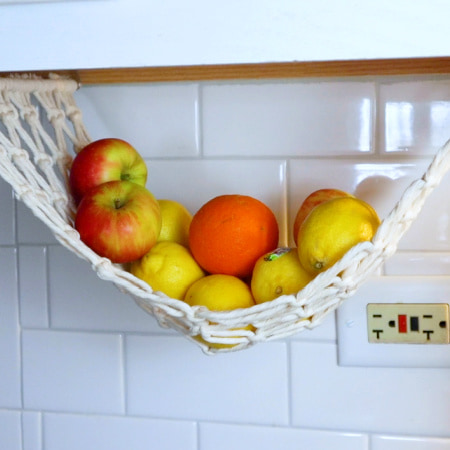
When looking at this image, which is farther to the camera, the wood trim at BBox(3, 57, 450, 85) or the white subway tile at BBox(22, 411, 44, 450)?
the white subway tile at BBox(22, 411, 44, 450)

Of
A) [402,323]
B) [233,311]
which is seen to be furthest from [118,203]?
[402,323]

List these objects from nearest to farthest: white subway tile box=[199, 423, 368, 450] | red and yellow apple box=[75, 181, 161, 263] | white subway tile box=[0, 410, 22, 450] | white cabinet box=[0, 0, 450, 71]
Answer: white cabinet box=[0, 0, 450, 71], red and yellow apple box=[75, 181, 161, 263], white subway tile box=[199, 423, 368, 450], white subway tile box=[0, 410, 22, 450]

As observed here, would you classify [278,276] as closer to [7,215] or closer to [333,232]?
[333,232]

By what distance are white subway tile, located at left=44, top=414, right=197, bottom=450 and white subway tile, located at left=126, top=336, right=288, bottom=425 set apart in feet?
0.05

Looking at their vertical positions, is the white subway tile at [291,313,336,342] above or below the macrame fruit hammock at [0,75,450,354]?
below

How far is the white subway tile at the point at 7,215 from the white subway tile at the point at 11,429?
23 cm

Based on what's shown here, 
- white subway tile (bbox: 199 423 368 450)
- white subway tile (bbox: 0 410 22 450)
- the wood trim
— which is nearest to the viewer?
the wood trim

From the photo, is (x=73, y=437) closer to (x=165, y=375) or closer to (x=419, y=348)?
(x=165, y=375)

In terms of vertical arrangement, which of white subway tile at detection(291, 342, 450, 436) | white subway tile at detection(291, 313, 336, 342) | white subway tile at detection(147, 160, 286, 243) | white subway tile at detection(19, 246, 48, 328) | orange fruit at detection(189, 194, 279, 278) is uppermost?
white subway tile at detection(147, 160, 286, 243)

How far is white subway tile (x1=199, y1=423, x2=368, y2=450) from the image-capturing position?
84cm

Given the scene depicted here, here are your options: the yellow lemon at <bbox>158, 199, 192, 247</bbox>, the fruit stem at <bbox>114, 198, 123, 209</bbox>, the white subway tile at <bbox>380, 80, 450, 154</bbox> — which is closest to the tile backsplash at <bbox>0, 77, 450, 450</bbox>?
the white subway tile at <bbox>380, 80, 450, 154</bbox>

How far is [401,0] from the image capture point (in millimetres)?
515

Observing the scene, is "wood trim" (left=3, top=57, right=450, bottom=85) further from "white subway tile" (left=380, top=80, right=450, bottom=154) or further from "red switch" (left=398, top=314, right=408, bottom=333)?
"red switch" (left=398, top=314, right=408, bottom=333)

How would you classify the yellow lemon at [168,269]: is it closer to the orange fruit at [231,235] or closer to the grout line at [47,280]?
the orange fruit at [231,235]
